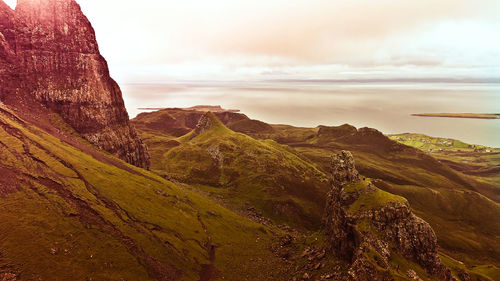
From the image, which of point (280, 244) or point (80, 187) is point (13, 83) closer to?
point (80, 187)

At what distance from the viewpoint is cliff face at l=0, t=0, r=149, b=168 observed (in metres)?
95.8

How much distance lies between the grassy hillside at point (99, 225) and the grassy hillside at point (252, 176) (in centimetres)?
3186

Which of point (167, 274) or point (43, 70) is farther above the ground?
point (43, 70)

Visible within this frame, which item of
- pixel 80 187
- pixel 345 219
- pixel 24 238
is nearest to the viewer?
pixel 24 238

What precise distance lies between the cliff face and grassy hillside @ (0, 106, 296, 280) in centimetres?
1279

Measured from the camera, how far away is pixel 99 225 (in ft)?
194

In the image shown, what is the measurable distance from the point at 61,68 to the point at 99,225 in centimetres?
8050

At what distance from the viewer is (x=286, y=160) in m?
178

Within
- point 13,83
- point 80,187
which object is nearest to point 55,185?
point 80,187

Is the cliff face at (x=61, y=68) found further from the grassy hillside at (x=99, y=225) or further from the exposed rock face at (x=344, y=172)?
the exposed rock face at (x=344, y=172)

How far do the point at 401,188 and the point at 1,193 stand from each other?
8311 inches

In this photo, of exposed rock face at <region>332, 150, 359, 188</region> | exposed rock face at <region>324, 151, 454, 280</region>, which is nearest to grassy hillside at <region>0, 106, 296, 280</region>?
exposed rock face at <region>324, 151, 454, 280</region>

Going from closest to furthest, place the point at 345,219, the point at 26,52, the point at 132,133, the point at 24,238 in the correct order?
the point at 24,238 → the point at 345,219 → the point at 26,52 → the point at 132,133

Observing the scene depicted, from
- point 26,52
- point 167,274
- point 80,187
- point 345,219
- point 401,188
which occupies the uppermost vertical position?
point 26,52
